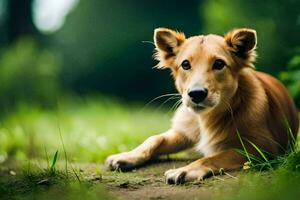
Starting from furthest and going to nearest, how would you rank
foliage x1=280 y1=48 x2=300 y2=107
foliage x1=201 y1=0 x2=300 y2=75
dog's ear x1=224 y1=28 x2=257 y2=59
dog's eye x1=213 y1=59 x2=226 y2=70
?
foliage x1=201 y1=0 x2=300 y2=75 → foliage x1=280 y1=48 x2=300 y2=107 → dog's ear x1=224 y1=28 x2=257 y2=59 → dog's eye x1=213 y1=59 x2=226 y2=70

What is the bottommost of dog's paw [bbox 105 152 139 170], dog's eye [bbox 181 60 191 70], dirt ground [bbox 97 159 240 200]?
dirt ground [bbox 97 159 240 200]

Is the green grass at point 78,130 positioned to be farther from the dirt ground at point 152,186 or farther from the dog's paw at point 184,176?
the dog's paw at point 184,176

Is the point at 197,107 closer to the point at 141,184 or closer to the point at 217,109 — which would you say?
the point at 217,109

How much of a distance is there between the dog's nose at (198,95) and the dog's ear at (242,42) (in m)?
0.59

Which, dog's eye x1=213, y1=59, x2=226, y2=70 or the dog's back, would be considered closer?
dog's eye x1=213, y1=59, x2=226, y2=70

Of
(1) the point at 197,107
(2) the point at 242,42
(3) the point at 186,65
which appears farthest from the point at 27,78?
(1) the point at 197,107

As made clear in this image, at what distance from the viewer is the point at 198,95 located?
525 cm

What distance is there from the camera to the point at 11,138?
324 inches

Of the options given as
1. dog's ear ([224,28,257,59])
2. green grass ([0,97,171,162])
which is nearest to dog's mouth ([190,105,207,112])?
dog's ear ([224,28,257,59])

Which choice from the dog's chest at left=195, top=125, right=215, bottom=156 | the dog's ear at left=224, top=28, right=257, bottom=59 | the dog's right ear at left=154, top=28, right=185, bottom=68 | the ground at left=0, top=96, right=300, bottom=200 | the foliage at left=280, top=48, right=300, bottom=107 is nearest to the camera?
the ground at left=0, top=96, right=300, bottom=200

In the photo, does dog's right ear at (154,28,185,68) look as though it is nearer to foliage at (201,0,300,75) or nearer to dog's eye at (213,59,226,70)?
dog's eye at (213,59,226,70)

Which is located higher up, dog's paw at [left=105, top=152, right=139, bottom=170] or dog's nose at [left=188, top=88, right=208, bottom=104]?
dog's nose at [left=188, top=88, right=208, bottom=104]

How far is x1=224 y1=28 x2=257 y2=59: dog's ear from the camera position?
5641 millimetres

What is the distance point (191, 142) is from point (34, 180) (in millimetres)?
1535
